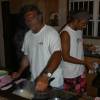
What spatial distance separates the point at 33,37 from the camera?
6.57 ft

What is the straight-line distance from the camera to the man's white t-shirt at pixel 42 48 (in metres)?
1.87

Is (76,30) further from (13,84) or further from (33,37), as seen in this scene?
(13,84)

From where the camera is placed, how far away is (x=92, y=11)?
4.00 meters

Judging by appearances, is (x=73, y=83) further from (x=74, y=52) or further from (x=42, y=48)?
(x=42, y=48)

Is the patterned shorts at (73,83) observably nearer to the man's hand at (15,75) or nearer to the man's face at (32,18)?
the man's hand at (15,75)

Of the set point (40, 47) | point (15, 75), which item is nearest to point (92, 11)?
point (40, 47)

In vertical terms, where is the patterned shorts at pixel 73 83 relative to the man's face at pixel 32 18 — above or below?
below

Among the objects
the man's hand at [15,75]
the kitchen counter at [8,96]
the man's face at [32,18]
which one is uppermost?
the man's face at [32,18]

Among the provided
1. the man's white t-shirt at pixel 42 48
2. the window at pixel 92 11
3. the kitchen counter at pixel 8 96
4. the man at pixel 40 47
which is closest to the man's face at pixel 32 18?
the man at pixel 40 47

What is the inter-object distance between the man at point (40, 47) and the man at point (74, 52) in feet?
0.93

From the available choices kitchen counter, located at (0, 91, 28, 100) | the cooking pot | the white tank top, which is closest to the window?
the white tank top

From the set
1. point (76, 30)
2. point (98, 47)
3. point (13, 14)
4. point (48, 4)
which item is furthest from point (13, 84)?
point (13, 14)

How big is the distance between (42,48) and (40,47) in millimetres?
22

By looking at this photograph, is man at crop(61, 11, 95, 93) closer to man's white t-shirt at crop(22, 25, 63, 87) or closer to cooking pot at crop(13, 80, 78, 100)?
man's white t-shirt at crop(22, 25, 63, 87)
